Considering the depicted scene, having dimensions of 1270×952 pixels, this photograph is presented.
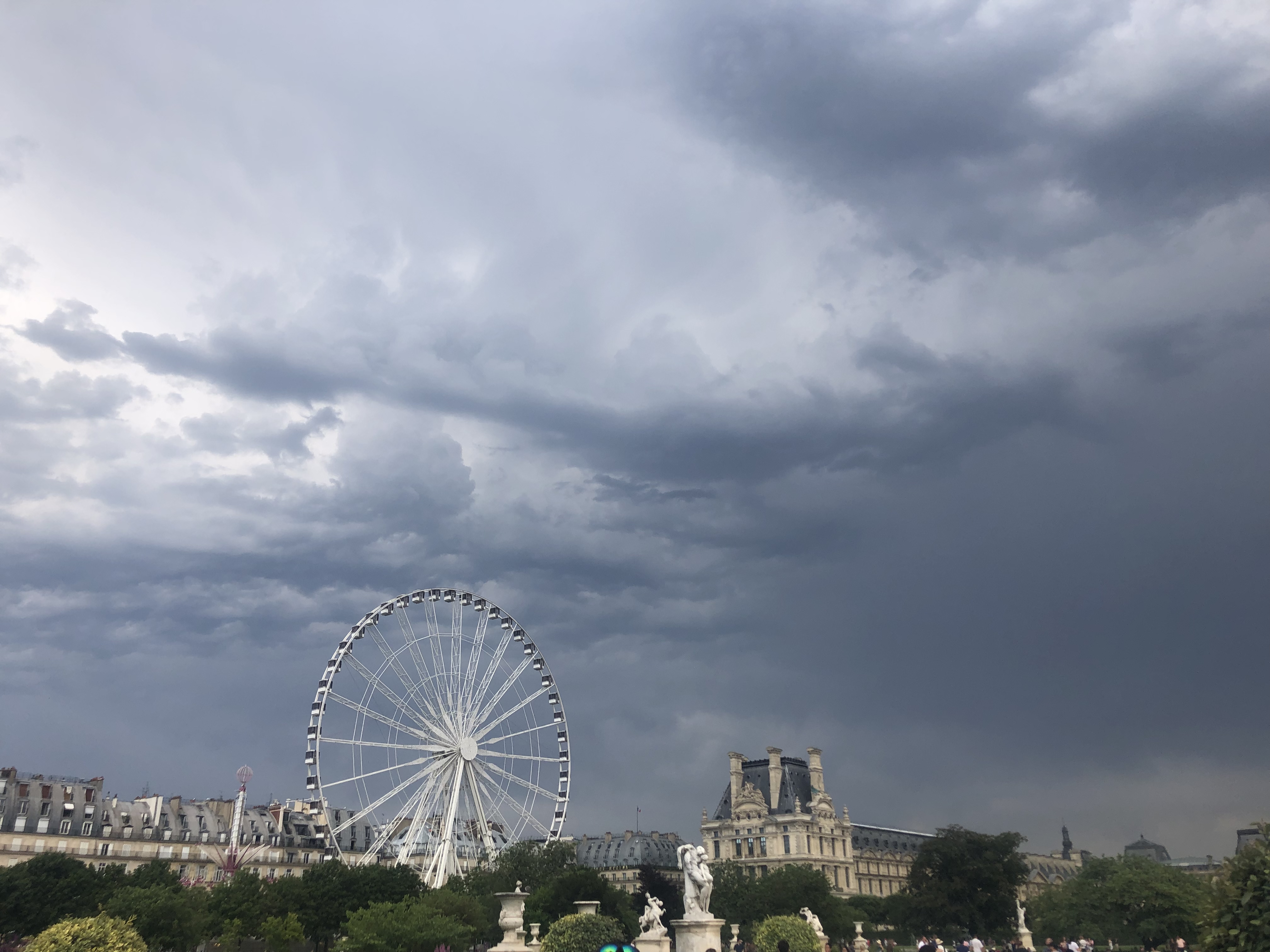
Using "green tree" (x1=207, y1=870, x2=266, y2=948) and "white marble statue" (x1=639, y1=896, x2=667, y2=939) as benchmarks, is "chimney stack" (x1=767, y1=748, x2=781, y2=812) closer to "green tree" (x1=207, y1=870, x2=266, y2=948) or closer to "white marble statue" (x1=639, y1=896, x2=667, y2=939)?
"green tree" (x1=207, y1=870, x2=266, y2=948)

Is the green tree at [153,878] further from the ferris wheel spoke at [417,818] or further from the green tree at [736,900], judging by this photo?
the green tree at [736,900]

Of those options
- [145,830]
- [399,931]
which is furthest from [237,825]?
[399,931]

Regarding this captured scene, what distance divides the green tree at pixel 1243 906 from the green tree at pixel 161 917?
48.0 metres

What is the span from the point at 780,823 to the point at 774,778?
662 centimetres

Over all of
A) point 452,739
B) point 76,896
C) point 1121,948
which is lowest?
point 1121,948

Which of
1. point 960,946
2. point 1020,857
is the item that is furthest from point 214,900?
point 1020,857

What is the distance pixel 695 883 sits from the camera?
3456 cm

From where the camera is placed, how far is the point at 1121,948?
86688 mm

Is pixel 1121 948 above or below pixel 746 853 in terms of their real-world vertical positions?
below

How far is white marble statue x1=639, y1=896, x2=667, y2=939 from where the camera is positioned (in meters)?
39.5

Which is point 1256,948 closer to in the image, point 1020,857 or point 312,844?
point 1020,857

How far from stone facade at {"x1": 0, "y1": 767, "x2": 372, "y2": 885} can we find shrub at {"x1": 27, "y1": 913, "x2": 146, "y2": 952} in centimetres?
3828

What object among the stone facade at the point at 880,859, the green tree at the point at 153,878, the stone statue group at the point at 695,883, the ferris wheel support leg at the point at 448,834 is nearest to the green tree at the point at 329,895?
the green tree at the point at 153,878

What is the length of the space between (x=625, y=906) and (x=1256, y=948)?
69377 millimetres
